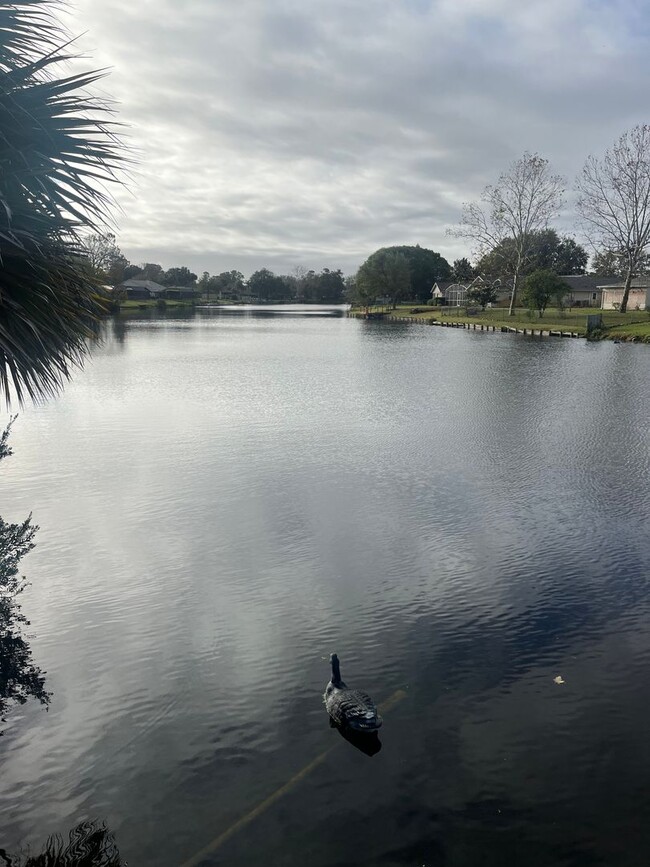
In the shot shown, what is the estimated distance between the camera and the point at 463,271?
13300 centimetres

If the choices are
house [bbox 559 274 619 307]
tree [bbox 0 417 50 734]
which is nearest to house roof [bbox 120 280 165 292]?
house [bbox 559 274 619 307]

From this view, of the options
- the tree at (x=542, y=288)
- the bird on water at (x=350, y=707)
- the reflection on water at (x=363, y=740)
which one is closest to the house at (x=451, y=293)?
the tree at (x=542, y=288)

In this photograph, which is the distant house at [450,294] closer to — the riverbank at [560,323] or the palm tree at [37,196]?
the riverbank at [560,323]

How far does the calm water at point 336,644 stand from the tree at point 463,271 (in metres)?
119

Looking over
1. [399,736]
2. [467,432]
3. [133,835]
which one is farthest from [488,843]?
[467,432]

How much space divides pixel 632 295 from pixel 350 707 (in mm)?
82393

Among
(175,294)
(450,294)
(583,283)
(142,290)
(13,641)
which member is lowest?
(13,641)

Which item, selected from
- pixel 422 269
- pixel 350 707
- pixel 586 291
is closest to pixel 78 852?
pixel 350 707

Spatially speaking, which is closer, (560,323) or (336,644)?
(336,644)

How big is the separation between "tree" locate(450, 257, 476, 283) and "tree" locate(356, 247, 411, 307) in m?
11.8

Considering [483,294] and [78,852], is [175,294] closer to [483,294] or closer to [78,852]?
[483,294]

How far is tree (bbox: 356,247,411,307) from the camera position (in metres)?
127

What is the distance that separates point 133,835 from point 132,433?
15486mm

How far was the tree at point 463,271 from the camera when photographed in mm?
131125
